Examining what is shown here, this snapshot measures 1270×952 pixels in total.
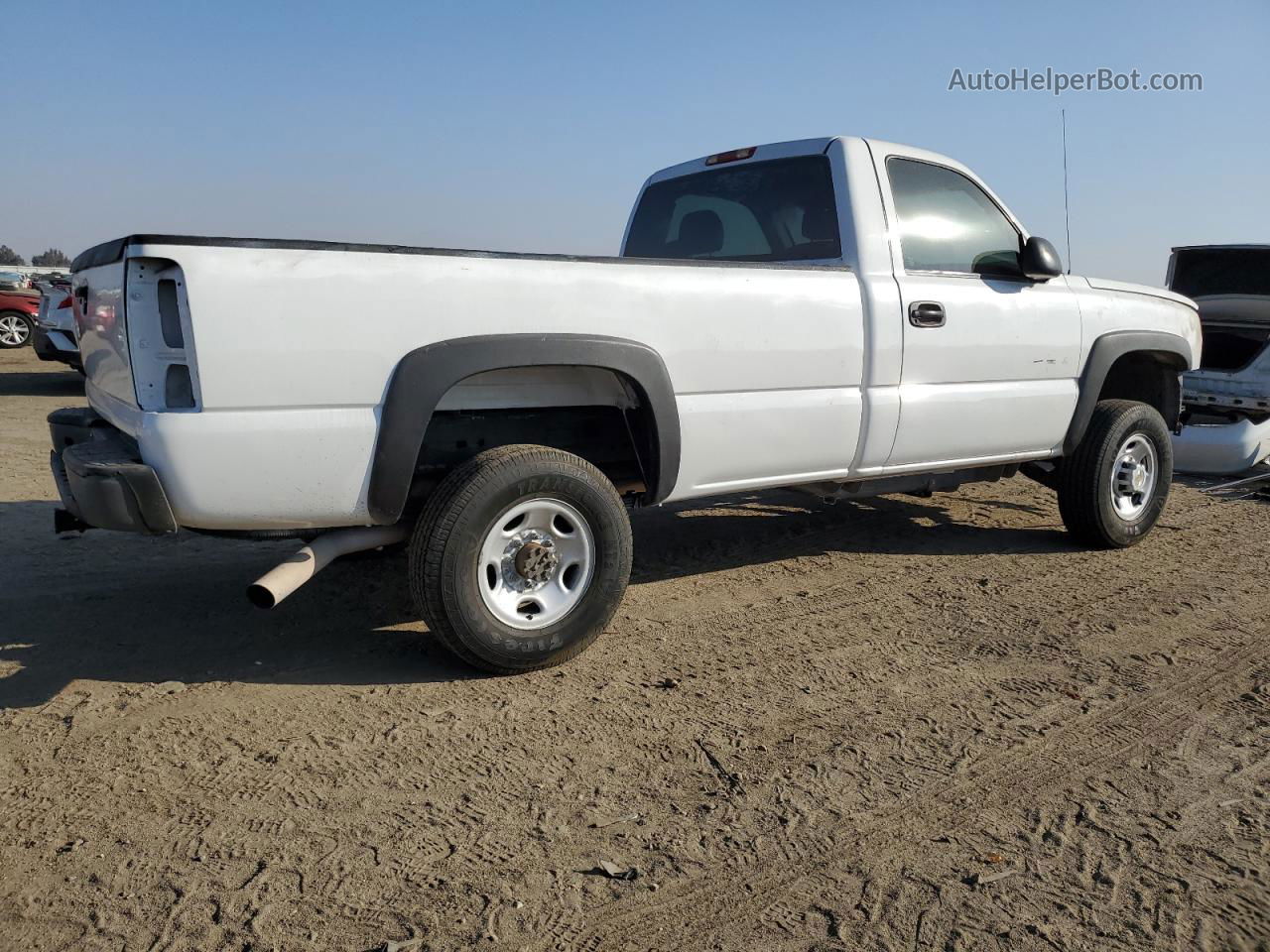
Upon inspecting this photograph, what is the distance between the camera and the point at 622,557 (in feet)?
13.0

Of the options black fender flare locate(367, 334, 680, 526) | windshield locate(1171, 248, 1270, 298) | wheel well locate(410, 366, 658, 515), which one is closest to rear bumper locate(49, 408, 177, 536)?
black fender flare locate(367, 334, 680, 526)

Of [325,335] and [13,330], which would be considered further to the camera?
[13,330]

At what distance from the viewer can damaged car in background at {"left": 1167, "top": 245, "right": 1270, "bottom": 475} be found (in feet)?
26.4

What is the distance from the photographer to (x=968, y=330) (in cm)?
495

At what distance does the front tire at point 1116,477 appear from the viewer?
568 centimetres

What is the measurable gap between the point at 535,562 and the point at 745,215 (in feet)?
7.76

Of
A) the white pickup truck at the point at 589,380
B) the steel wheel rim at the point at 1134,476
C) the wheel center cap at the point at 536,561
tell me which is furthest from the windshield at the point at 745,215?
the steel wheel rim at the point at 1134,476

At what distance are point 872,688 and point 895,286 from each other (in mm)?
1881

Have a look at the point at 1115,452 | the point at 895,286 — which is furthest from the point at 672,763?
the point at 1115,452

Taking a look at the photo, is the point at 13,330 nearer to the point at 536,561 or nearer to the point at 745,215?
the point at 745,215

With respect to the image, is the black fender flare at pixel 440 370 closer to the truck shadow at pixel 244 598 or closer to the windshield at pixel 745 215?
the truck shadow at pixel 244 598

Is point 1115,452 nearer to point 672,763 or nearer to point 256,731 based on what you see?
point 672,763

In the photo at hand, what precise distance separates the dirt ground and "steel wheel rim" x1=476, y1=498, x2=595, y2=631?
0.86 ft

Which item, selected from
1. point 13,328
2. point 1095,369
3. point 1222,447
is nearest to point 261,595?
point 1095,369
